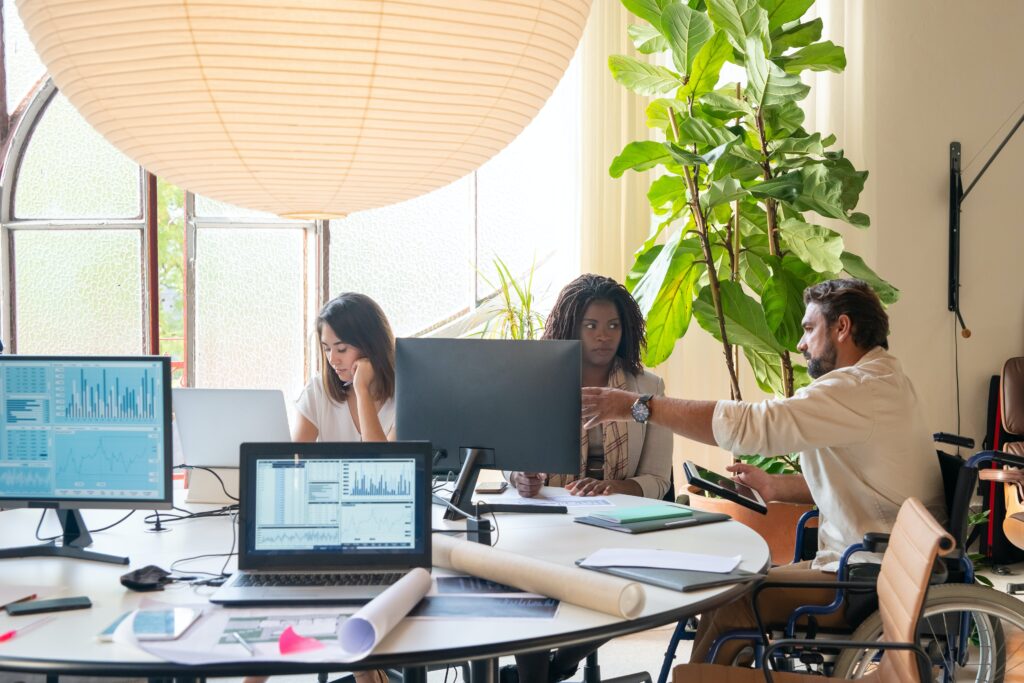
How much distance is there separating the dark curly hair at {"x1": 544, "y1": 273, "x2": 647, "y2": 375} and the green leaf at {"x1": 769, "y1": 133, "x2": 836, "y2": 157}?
0.94 meters

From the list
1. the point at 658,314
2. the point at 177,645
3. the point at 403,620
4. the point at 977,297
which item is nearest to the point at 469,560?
the point at 403,620

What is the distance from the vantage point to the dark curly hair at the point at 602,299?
326 cm

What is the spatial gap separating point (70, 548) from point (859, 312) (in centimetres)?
198

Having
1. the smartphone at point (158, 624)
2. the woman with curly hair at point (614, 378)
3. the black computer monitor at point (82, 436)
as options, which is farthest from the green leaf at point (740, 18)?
the smartphone at point (158, 624)

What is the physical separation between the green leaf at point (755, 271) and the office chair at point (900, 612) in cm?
197

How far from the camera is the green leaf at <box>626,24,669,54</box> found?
12.9ft

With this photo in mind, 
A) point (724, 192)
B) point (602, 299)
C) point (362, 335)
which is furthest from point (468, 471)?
point (724, 192)

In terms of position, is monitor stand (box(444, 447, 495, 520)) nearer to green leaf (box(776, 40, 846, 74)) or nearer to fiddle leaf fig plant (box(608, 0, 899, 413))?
fiddle leaf fig plant (box(608, 0, 899, 413))

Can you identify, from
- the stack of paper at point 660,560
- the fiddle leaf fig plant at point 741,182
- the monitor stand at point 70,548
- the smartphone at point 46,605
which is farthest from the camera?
the fiddle leaf fig plant at point 741,182

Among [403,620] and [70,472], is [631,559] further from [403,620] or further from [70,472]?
[70,472]

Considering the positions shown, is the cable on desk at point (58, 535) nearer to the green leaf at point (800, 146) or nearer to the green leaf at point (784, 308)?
the green leaf at point (784, 308)

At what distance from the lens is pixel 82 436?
2.28 metres

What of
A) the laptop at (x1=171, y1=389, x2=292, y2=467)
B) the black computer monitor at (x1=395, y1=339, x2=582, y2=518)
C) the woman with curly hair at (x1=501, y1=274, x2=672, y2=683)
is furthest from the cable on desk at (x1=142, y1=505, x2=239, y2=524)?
the woman with curly hair at (x1=501, y1=274, x2=672, y2=683)

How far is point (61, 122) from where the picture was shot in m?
4.92
